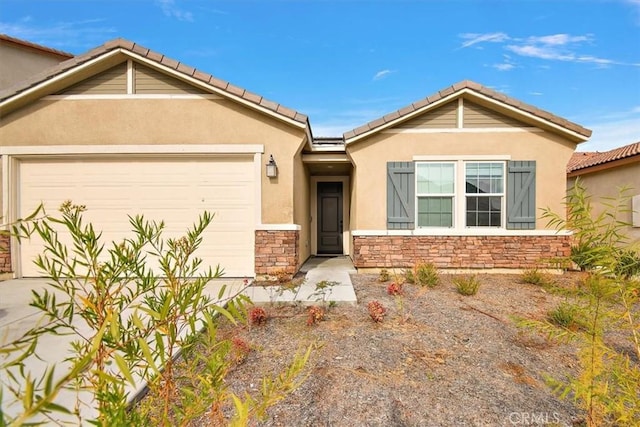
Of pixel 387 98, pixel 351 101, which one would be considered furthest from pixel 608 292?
pixel 351 101

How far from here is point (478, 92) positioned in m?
6.90

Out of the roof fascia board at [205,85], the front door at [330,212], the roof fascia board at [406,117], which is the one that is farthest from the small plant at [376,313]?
the front door at [330,212]

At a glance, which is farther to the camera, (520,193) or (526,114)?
(520,193)

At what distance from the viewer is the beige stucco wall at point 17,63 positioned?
33.8 ft

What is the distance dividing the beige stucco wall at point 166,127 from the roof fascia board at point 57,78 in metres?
0.26

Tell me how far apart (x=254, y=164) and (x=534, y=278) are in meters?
6.29

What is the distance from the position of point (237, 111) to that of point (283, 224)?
2597 mm

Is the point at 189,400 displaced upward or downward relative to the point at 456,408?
upward

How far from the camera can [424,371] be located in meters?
3.15

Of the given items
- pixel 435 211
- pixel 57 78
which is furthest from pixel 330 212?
pixel 57 78

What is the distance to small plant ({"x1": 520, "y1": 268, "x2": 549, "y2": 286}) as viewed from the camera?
6.23 m

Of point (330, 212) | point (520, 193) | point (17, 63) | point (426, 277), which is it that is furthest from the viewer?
point (17, 63)

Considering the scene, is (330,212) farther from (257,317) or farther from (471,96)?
(257,317)

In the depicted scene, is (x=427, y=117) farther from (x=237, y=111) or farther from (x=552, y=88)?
(x=552, y=88)
